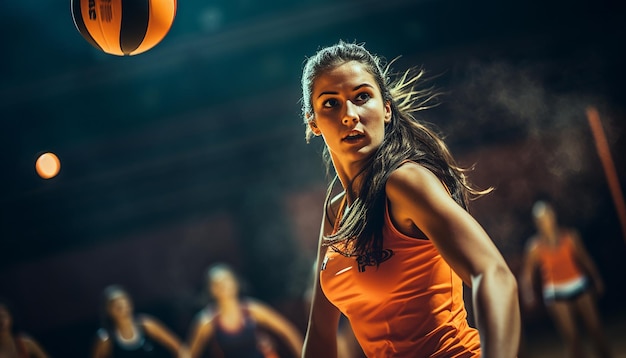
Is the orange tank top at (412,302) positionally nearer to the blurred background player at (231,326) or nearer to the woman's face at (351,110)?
the woman's face at (351,110)

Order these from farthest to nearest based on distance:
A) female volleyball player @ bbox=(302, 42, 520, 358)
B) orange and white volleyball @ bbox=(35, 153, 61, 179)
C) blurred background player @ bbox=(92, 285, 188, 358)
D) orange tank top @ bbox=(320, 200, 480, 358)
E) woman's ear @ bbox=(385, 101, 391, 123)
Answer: orange and white volleyball @ bbox=(35, 153, 61, 179) → blurred background player @ bbox=(92, 285, 188, 358) → woman's ear @ bbox=(385, 101, 391, 123) → orange tank top @ bbox=(320, 200, 480, 358) → female volleyball player @ bbox=(302, 42, 520, 358)

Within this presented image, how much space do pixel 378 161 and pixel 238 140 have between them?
839 cm

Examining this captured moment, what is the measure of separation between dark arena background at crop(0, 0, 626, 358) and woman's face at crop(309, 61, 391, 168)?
7732mm

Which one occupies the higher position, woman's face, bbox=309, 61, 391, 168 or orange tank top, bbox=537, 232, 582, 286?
orange tank top, bbox=537, 232, 582, 286

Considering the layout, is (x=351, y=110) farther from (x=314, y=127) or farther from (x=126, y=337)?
(x=126, y=337)

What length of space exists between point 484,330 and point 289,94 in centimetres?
870

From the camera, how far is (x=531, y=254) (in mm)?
7480

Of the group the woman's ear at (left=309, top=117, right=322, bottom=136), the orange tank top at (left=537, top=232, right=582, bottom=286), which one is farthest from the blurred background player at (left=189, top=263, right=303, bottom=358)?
the woman's ear at (left=309, top=117, right=322, bottom=136)

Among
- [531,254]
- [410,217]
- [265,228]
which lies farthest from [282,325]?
[410,217]

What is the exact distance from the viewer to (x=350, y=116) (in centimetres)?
176

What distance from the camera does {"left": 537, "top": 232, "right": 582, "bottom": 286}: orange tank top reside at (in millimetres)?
7055

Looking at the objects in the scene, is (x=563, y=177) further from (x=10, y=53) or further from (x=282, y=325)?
(x=10, y=53)

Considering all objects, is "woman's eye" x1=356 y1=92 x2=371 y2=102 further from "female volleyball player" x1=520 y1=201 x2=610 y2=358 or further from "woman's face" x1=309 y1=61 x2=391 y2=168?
"female volleyball player" x1=520 y1=201 x2=610 y2=358

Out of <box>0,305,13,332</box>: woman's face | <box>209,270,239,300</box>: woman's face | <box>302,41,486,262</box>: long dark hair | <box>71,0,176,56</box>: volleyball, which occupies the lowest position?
<box>302,41,486,262</box>: long dark hair
